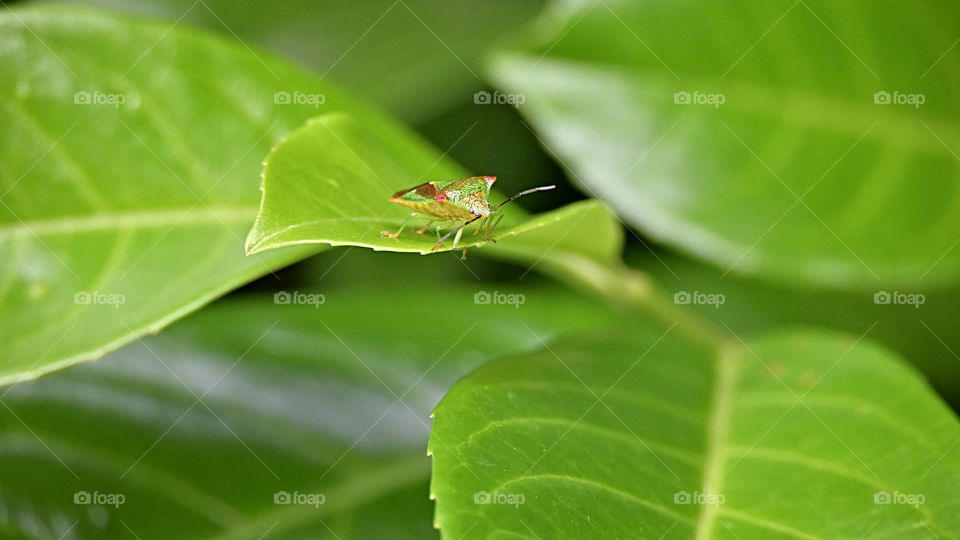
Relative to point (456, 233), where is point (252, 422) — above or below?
below

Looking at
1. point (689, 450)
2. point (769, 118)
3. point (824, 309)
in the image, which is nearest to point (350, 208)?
point (689, 450)

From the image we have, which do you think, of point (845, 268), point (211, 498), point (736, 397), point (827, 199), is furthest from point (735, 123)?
point (211, 498)

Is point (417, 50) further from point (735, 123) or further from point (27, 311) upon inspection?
point (27, 311)

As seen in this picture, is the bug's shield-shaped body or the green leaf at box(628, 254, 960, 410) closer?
the bug's shield-shaped body

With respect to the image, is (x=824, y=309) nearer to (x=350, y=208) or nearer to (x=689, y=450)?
(x=689, y=450)

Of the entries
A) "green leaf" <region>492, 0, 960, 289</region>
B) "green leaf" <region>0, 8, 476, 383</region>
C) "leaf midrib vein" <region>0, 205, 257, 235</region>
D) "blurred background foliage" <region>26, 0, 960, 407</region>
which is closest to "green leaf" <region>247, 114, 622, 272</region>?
"green leaf" <region>0, 8, 476, 383</region>

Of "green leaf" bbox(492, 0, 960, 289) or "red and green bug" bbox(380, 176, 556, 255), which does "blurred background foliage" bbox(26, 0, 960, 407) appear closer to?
"green leaf" bbox(492, 0, 960, 289)

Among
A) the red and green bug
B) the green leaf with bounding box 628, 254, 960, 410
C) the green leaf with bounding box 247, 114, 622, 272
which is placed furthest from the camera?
the green leaf with bounding box 628, 254, 960, 410
